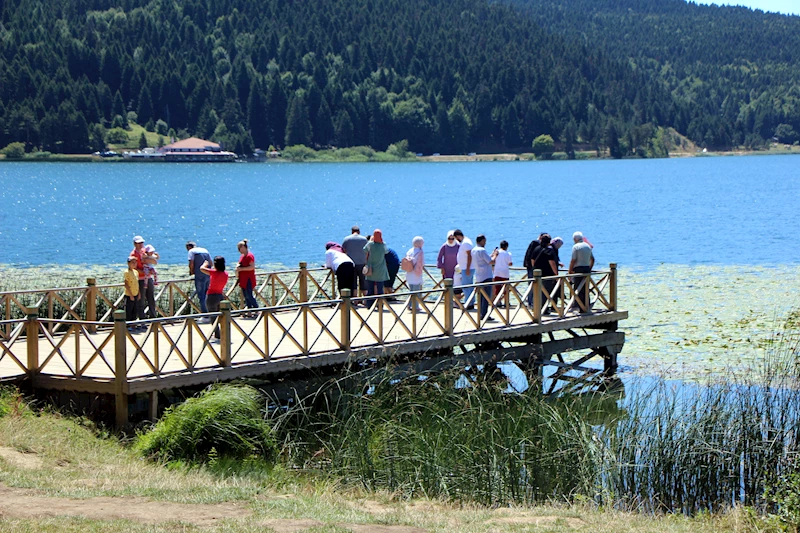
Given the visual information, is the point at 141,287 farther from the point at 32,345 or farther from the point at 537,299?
the point at 537,299

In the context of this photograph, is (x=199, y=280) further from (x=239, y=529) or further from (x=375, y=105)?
(x=375, y=105)

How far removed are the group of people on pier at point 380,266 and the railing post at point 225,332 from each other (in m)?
2.75

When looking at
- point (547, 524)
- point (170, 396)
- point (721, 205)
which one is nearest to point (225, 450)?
point (170, 396)

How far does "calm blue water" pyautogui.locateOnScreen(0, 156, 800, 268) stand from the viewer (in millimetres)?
47250

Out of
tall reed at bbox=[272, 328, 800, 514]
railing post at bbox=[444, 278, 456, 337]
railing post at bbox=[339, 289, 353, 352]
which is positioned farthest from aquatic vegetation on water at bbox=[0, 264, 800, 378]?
railing post at bbox=[339, 289, 353, 352]

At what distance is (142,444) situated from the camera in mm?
12023

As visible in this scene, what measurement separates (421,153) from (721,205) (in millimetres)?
121564

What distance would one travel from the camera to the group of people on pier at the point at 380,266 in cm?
1631

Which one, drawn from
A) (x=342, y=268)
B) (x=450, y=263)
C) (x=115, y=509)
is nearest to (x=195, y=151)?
(x=450, y=263)

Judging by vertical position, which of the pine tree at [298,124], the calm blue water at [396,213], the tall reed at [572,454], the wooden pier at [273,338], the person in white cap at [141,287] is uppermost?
the pine tree at [298,124]

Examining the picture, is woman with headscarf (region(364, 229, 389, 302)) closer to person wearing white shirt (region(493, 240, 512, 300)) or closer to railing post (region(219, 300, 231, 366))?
person wearing white shirt (region(493, 240, 512, 300))

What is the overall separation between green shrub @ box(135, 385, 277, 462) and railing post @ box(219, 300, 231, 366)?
3.74 ft

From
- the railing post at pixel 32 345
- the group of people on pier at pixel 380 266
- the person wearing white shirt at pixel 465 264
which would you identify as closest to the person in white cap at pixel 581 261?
the group of people on pier at pixel 380 266

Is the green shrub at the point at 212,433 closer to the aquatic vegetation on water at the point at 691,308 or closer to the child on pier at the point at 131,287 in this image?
the child on pier at the point at 131,287
